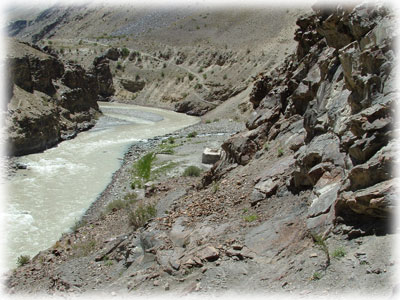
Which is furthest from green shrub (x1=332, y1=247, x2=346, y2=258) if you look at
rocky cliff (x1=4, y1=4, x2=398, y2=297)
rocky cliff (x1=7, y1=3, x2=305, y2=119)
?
rocky cliff (x1=7, y1=3, x2=305, y2=119)

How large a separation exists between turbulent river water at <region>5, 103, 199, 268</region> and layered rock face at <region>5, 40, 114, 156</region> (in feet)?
4.40

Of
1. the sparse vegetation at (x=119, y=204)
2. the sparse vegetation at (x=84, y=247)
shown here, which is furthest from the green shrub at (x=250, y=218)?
the sparse vegetation at (x=119, y=204)

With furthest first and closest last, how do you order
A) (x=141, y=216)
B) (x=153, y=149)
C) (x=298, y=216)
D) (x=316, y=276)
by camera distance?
(x=153, y=149) → (x=141, y=216) → (x=298, y=216) → (x=316, y=276)

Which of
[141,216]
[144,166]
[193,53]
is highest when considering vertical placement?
[193,53]

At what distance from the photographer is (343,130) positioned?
8484 millimetres

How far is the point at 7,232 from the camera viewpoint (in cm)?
1686

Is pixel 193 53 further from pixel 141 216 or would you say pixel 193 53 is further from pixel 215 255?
pixel 215 255

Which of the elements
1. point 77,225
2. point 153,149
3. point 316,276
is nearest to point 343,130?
point 316,276

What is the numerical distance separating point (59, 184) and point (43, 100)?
1735 cm

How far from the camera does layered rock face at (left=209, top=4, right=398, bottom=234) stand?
7.03 meters

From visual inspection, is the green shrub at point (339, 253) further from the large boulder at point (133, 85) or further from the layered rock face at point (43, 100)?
the large boulder at point (133, 85)

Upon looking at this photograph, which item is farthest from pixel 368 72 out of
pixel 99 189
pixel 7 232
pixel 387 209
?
pixel 99 189

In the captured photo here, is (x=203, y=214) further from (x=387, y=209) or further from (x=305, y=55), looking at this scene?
(x=305, y=55)

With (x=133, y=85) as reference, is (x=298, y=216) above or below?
above
